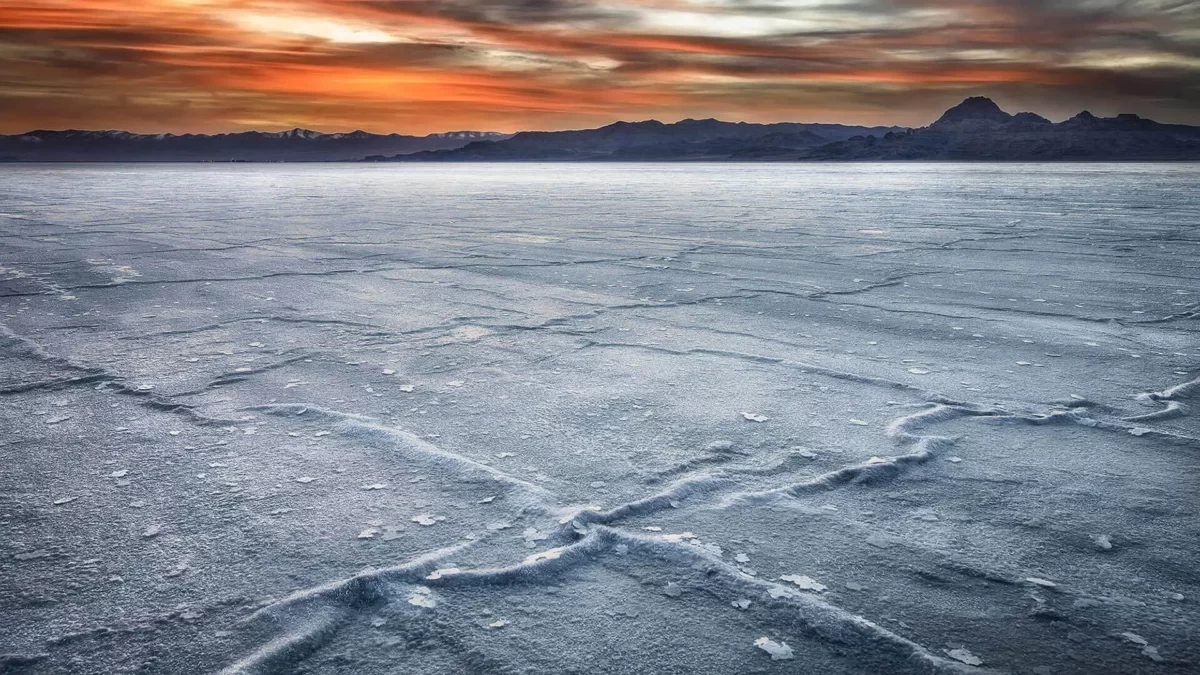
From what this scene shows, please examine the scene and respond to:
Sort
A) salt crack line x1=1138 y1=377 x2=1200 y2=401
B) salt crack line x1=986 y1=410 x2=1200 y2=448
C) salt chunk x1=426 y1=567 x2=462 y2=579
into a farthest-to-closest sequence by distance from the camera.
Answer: salt crack line x1=1138 y1=377 x2=1200 y2=401, salt crack line x1=986 y1=410 x2=1200 y2=448, salt chunk x1=426 y1=567 x2=462 y2=579

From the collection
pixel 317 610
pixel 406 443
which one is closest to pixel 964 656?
pixel 317 610

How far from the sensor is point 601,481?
9.60ft

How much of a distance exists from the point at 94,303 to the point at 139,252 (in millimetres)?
4010

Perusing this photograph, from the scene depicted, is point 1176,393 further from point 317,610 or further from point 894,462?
point 317,610

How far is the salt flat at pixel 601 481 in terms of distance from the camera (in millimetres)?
2002

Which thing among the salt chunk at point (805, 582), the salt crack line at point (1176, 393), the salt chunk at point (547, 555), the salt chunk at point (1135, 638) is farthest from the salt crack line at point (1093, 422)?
the salt chunk at point (547, 555)

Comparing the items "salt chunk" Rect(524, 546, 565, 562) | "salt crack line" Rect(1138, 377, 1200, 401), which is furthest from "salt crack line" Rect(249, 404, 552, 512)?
"salt crack line" Rect(1138, 377, 1200, 401)

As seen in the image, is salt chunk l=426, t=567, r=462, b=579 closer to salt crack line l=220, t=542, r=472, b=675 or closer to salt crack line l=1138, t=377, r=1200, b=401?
salt crack line l=220, t=542, r=472, b=675

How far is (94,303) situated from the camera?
641 cm

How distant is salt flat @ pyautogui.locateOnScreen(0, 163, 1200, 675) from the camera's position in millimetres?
2002

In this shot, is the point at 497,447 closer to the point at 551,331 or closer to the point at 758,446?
the point at 758,446

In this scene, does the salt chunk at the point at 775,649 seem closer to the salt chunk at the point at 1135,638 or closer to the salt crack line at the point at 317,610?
the salt chunk at the point at 1135,638

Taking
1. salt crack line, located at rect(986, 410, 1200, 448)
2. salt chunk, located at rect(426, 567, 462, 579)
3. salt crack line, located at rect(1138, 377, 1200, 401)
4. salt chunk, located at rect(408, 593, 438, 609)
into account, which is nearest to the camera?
salt chunk, located at rect(408, 593, 438, 609)

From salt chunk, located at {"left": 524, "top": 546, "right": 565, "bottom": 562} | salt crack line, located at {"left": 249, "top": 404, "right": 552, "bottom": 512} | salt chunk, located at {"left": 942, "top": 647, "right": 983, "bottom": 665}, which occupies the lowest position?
salt chunk, located at {"left": 942, "top": 647, "right": 983, "bottom": 665}
